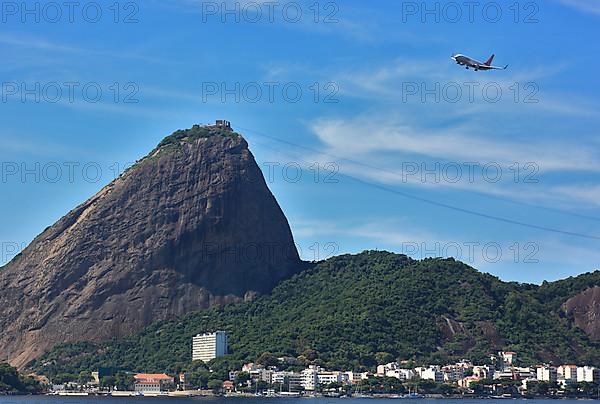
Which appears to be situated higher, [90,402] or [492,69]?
[492,69]

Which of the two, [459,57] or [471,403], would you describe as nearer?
[459,57]

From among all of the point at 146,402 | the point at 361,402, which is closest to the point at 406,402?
the point at 361,402

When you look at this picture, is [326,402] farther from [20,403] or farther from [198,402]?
[20,403]

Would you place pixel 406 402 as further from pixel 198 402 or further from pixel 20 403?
pixel 20 403

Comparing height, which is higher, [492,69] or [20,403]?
[492,69]

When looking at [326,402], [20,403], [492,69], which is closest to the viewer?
[492,69]

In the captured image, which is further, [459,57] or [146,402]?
[146,402]

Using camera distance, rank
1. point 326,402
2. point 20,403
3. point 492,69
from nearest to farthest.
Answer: point 492,69 → point 20,403 → point 326,402

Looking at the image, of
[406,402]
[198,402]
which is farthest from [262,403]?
[406,402]

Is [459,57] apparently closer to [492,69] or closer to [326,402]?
[492,69]
